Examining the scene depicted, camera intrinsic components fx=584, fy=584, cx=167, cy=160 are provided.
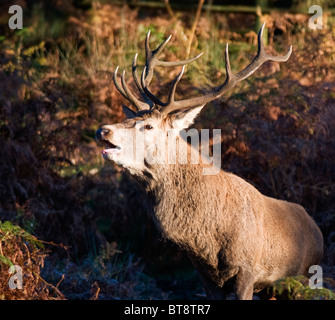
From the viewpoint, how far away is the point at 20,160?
7.36 m

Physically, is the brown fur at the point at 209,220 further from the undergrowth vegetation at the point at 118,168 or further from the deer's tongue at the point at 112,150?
the undergrowth vegetation at the point at 118,168

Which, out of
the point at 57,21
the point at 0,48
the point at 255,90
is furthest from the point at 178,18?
the point at 255,90

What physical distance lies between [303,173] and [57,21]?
7835 millimetres

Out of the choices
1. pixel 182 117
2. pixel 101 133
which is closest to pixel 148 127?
pixel 182 117

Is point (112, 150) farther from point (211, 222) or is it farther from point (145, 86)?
point (211, 222)

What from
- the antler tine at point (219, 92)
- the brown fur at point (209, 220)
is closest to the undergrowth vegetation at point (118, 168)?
the brown fur at point (209, 220)

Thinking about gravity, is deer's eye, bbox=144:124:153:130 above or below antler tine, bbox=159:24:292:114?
below

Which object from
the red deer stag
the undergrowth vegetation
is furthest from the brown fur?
the undergrowth vegetation

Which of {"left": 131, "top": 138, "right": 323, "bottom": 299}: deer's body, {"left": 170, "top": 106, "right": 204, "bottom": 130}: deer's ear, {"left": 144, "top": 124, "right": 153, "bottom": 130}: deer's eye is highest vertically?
{"left": 170, "top": 106, "right": 204, "bottom": 130}: deer's ear

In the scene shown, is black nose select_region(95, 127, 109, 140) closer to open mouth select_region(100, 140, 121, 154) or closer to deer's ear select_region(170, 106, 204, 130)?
open mouth select_region(100, 140, 121, 154)

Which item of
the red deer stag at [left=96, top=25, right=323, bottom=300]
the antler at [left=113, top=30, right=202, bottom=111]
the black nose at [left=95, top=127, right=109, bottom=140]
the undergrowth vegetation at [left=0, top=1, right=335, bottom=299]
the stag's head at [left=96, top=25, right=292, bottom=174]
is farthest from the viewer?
the undergrowth vegetation at [left=0, top=1, right=335, bottom=299]

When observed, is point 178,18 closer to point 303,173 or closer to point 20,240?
point 303,173

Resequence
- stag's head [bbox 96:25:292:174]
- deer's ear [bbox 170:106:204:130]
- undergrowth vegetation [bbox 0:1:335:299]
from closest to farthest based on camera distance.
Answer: stag's head [bbox 96:25:292:174] → deer's ear [bbox 170:106:204:130] → undergrowth vegetation [bbox 0:1:335:299]

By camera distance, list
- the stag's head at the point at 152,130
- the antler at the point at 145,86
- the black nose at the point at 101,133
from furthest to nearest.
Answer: the antler at the point at 145,86, the stag's head at the point at 152,130, the black nose at the point at 101,133
